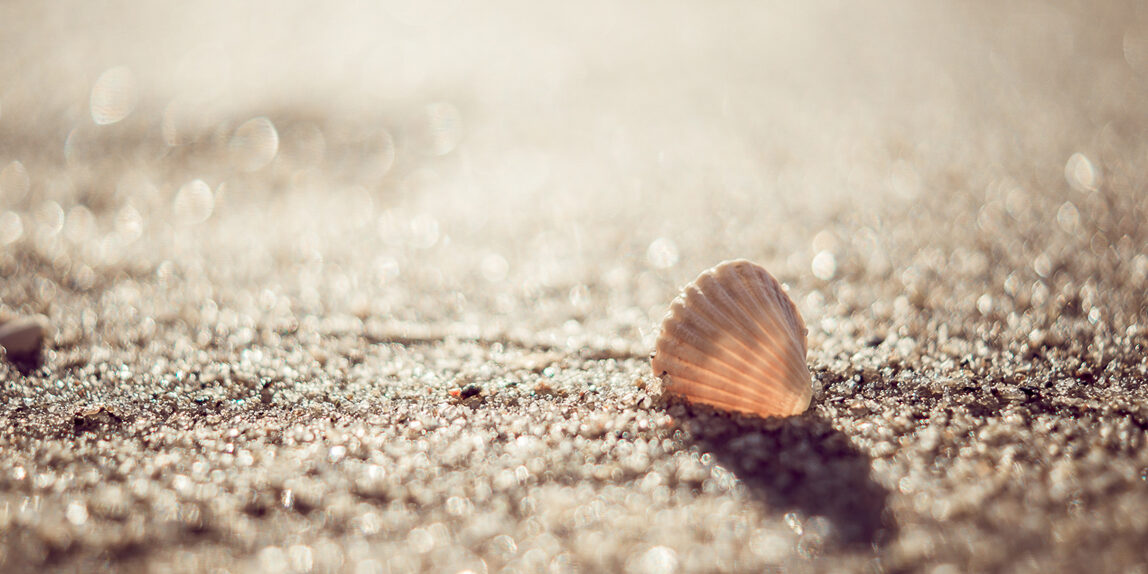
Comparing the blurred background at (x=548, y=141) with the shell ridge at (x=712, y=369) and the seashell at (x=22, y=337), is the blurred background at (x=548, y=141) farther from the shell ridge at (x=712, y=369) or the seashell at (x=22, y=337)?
the shell ridge at (x=712, y=369)

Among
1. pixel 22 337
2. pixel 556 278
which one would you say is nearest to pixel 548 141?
pixel 556 278

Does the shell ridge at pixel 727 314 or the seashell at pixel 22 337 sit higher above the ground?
the shell ridge at pixel 727 314

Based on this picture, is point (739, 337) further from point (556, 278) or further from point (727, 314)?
point (556, 278)

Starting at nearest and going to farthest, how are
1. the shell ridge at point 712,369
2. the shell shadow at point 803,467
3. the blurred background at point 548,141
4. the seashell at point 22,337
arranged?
1. the shell shadow at point 803,467
2. the shell ridge at point 712,369
3. the seashell at point 22,337
4. the blurred background at point 548,141

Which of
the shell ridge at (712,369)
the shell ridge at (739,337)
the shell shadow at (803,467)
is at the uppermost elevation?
the shell ridge at (739,337)

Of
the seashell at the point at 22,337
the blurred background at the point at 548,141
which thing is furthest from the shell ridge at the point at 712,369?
the seashell at the point at 22,337

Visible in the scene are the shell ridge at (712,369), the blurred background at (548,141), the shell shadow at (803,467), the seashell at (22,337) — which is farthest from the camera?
the blurred background at (548,141)

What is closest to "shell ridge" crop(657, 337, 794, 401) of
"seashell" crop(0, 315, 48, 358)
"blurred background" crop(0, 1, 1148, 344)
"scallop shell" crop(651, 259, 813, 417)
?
"scallop shell" crop(651, 259, 813, 417)

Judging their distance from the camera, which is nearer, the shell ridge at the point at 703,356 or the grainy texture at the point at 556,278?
the grainy texture at the point at 556,278
